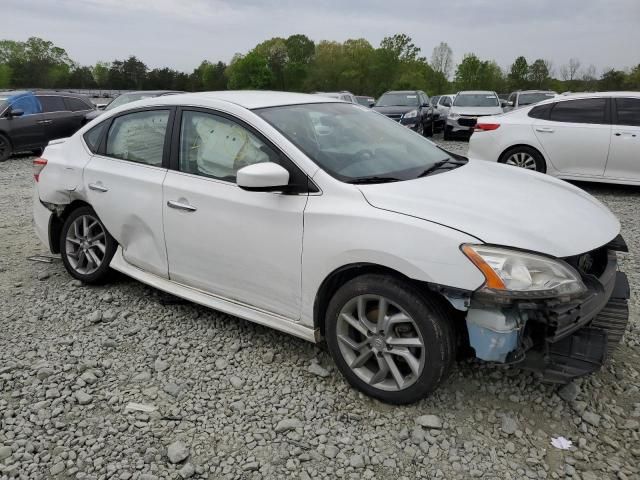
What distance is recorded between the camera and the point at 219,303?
3479 mm

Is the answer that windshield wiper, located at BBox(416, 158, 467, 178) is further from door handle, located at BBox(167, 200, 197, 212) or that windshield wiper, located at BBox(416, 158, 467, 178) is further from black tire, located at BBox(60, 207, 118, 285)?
black tire, located at BBox(60, 207, 118, 285)

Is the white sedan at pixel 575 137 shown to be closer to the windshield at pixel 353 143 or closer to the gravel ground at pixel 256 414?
the gravel ground at pixel 256 414

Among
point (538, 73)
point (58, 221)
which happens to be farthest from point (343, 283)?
point (538, 73)

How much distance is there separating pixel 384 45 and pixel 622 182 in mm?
73685

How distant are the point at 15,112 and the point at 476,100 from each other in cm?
1280

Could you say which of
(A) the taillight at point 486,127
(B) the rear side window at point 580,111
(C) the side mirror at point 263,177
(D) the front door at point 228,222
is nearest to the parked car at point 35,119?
(A) the taillight at point 486,127

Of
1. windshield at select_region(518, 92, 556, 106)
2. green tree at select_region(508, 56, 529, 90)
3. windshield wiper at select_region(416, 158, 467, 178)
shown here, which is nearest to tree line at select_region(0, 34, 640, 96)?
green tree at select_region(508, 56, 529, 90)

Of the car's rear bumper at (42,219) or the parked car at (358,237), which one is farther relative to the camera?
the car's rear bumper at (42,219)

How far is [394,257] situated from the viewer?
2609 mm

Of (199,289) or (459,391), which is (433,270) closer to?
(459,391)

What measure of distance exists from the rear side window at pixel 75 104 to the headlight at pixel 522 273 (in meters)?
14.1

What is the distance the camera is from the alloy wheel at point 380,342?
272 centimetres

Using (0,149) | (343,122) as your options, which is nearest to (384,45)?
(0,149)

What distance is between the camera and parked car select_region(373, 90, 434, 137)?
594 inches
